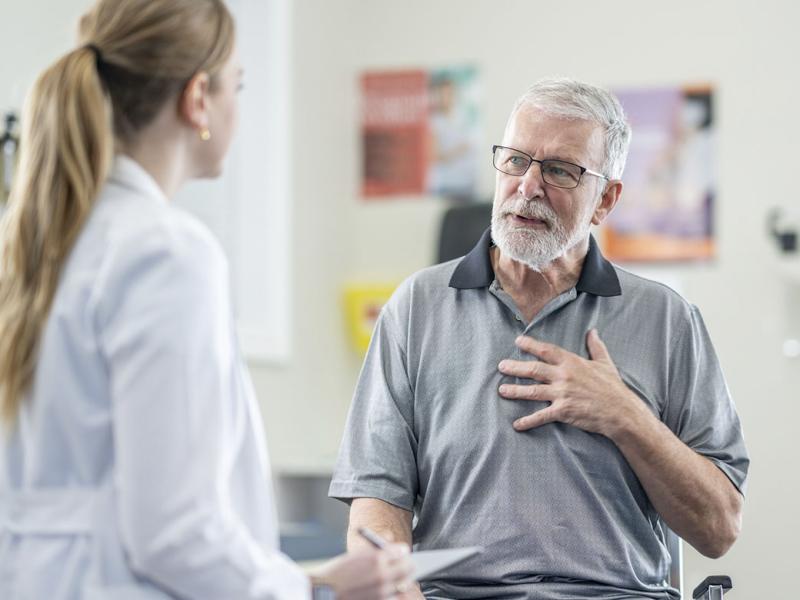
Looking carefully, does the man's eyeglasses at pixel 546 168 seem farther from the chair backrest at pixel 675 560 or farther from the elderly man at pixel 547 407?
the chair backrest at pixel 675 560

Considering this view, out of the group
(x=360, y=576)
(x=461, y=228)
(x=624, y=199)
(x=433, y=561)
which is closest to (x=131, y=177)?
(x=360, y=576)

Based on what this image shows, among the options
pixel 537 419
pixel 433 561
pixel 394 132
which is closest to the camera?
pixel 433 561

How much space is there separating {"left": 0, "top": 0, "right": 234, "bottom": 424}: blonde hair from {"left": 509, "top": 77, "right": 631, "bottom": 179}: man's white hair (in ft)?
2.93

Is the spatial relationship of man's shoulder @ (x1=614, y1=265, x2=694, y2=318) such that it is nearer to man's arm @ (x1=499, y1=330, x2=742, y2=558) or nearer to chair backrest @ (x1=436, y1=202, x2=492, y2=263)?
man's arm @ (x1=499, y1=330, x2=742, y2=558)

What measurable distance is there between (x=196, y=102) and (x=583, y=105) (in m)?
0.96

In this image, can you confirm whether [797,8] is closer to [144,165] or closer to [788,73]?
[788,73]

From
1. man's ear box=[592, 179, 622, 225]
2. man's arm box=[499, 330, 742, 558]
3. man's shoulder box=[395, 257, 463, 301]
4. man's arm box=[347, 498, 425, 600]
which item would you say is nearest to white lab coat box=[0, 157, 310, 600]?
man's arm box=[347, 498, 425, 600]

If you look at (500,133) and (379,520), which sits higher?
(500,133)

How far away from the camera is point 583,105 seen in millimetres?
2045

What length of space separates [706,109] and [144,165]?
324 cm

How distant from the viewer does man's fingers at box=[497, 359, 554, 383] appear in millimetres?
1910

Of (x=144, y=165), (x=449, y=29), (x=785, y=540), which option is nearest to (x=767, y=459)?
(x=785, y=540)

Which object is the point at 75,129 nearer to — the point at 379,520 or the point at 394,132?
the point at 379,520

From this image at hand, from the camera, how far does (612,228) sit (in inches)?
166
